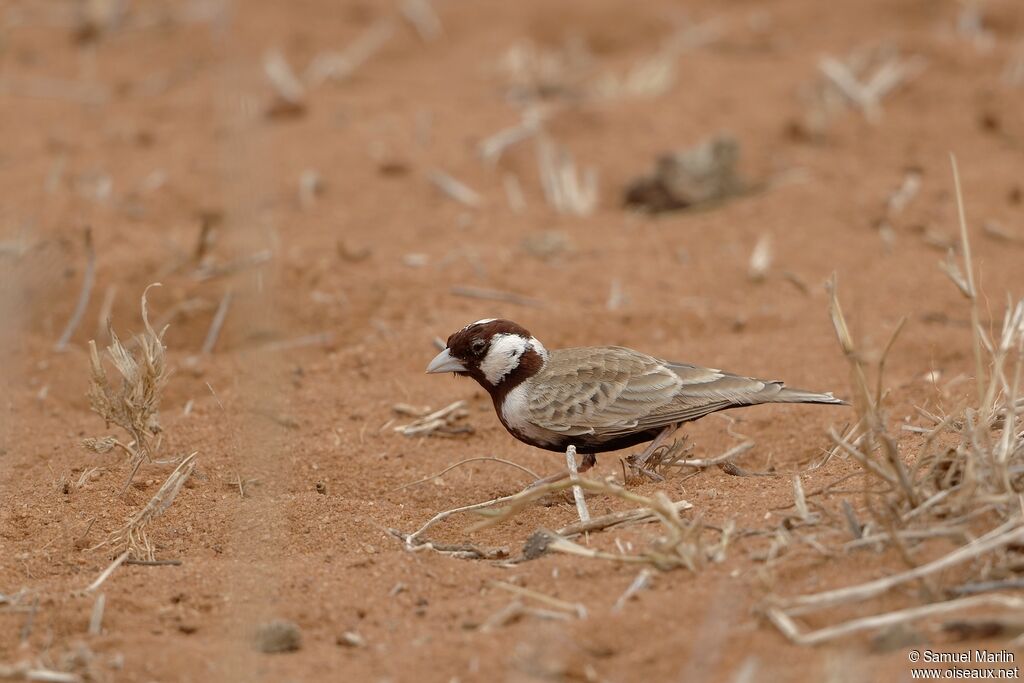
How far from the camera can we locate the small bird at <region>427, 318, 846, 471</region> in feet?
17.7


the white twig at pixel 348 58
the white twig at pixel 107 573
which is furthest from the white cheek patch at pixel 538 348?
the white twig at pixel 348 58

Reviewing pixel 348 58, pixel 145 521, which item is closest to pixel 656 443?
pixel 145 521

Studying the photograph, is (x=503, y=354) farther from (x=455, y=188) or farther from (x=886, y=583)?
(x=455, y=188)

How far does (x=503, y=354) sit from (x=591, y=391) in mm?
443

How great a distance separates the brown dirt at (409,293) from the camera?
4.01 m

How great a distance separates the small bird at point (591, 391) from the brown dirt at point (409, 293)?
36cm

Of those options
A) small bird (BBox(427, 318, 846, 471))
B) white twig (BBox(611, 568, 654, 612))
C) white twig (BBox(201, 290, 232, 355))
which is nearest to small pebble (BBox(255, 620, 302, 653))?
white twig (BBox(611, 568, 654, 612))

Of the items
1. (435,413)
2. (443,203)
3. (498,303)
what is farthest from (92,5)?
(435,413)

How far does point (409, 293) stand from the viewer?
300 inches

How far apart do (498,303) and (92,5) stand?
24.1 feet

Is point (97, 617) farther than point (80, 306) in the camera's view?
No

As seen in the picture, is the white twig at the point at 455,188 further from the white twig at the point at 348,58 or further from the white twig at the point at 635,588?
the white twig at the point at 635,588

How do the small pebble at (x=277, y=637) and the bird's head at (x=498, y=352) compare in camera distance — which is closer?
the small pebble at (x=277, y=637)

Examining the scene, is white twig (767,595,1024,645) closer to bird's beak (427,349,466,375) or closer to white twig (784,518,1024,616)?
white twig (784,518,1024,616)
